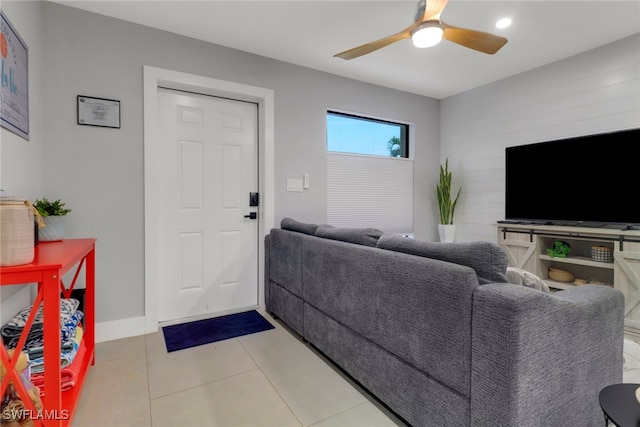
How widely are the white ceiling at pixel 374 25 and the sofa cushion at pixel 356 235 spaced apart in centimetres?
166

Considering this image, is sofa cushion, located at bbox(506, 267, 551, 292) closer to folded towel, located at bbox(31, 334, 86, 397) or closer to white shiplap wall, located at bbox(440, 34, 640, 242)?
folded towel, located at bbox(31, 334, 86, 397)

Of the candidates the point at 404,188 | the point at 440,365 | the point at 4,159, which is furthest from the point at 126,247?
the point at 404,188

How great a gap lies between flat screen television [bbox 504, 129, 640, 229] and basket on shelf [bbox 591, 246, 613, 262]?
21 centimetres

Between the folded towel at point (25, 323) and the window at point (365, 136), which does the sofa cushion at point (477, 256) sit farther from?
the window at point (365, 136)

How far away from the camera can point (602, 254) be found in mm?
2732

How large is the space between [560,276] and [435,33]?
2.66 meters

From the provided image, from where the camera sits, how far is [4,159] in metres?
1.62

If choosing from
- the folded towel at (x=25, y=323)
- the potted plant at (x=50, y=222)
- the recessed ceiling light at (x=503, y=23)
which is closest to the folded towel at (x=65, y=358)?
the folded towel at (x=25, y=323)

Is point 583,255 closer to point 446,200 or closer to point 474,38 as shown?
point 446,200

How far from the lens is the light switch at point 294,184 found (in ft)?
10.7

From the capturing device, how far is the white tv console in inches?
98.7

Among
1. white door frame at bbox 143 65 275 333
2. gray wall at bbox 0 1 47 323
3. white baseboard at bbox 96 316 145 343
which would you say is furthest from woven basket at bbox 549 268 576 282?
gray wall at bbox 0 1 47 323

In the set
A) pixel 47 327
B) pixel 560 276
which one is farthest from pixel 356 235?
pixel 560 276

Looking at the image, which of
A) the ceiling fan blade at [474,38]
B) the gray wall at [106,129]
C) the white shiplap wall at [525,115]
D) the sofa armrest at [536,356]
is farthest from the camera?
the white shiplap wall at [525,115]
